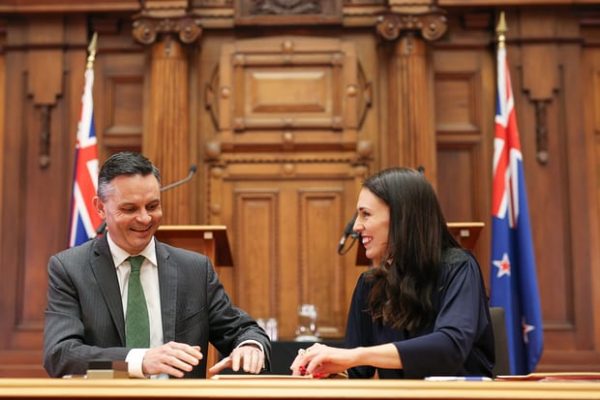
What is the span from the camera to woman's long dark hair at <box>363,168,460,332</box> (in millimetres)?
2557

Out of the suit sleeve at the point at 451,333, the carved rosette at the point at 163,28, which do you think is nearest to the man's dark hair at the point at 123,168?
the suit sleeve at the point at 451,333

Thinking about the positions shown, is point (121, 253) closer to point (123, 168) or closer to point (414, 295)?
point (123, 168)

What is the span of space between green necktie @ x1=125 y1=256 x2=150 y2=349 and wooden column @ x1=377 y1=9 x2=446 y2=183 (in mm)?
3446

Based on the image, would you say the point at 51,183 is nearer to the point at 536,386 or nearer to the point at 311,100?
the point at 311,100

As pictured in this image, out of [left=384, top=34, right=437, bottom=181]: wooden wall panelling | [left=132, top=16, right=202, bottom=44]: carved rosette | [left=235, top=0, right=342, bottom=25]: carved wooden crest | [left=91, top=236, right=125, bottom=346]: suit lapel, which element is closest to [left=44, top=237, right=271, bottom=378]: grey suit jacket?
[left=91, top=236, right=125, bottom=346]: suit lapel

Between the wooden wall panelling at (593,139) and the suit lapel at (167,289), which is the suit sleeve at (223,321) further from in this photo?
the wooden wall panelling at (593,139)

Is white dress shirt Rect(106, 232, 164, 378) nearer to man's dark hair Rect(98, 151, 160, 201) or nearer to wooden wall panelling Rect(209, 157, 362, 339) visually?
man's dark hair Rect(98, 151, 160, 201)

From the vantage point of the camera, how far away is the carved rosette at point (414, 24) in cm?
608

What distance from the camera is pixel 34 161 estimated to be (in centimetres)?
627

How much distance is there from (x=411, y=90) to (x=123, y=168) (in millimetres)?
3595

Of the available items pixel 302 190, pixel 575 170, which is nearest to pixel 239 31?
pixel 302 190

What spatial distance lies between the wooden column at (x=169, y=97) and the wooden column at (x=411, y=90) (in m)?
1.45

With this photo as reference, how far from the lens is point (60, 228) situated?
6195 millimetres

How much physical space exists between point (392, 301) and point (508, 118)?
3.58m
